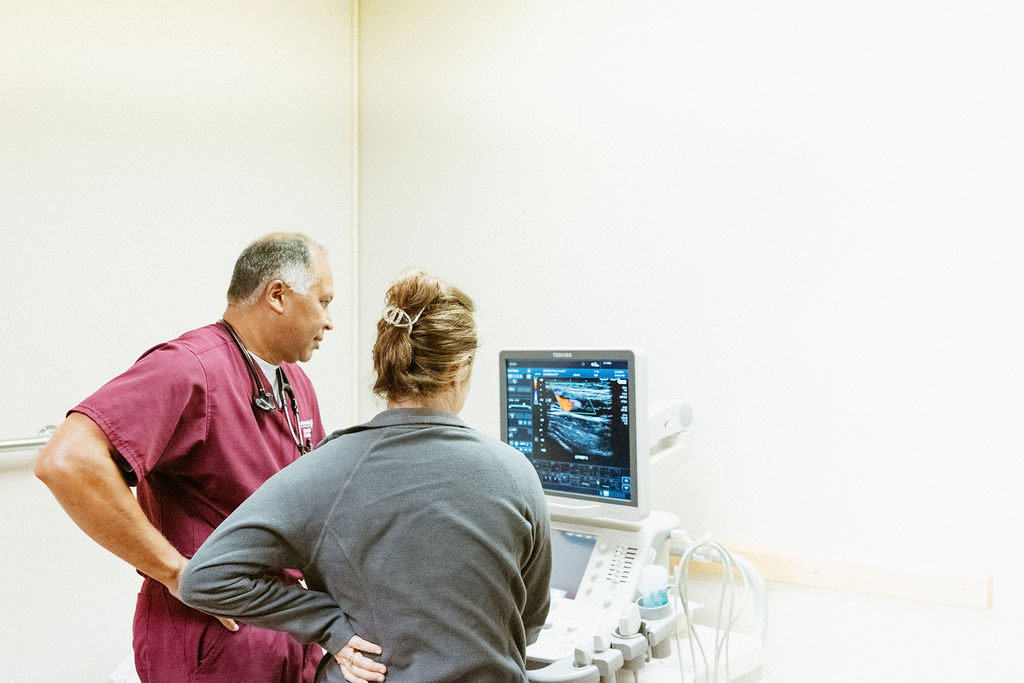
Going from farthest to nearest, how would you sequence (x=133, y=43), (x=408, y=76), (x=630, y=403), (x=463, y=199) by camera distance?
1. (x=408, y=76)
2. (x=463, y=199)
3. (x=133, y=43)
4. (x=630, y=403)

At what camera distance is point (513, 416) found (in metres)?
1.90

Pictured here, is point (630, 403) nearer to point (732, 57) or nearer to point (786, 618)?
point (786, 618)

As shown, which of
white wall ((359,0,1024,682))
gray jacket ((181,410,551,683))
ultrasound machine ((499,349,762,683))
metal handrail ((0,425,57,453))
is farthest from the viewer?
metal handrail ((0,425,57,453))

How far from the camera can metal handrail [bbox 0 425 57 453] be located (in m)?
2.08

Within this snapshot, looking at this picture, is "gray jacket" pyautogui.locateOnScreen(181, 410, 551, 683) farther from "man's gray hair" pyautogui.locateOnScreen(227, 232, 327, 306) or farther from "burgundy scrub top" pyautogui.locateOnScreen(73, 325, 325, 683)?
"man's gray hair" pyautogui.locateOnScreen(227, 232, 327, 306)

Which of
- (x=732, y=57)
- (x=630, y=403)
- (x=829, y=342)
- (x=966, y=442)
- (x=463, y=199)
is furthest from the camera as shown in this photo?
(x=463, y=199)

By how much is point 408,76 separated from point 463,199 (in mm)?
543

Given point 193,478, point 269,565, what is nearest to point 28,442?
point 193,478

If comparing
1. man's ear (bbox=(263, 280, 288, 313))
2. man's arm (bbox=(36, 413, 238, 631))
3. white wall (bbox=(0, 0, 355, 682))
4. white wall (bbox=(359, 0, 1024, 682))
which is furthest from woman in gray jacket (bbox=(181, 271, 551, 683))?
white wall (bbox=(0, 0, 355, 682))

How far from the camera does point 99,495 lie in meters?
1.31

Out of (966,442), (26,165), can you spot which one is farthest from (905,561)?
(26,165)

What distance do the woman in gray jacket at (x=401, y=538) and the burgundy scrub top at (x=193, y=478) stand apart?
30 centimetres

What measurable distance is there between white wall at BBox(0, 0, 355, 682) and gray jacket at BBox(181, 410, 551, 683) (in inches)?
52.6

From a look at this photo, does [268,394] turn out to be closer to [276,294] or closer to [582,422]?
[276,294]
